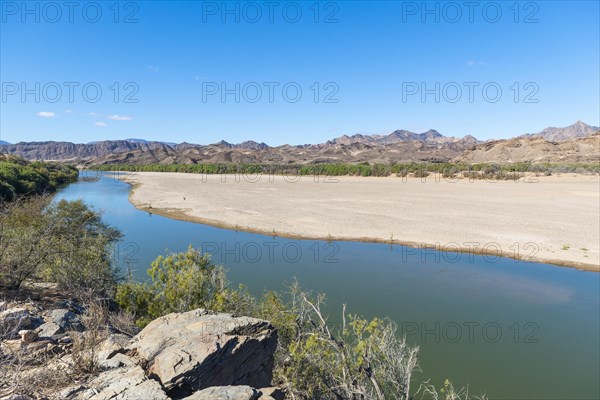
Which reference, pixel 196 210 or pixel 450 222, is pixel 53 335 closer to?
pixel 450 222

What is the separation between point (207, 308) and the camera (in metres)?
10.9

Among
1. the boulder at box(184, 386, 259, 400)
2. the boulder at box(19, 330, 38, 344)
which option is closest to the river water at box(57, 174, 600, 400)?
the boulder at box(184, 386, 259, 400)

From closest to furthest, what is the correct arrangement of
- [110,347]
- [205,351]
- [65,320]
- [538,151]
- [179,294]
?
[205,351]
[110,347]
[65,320]
[179,294]
[538,151]

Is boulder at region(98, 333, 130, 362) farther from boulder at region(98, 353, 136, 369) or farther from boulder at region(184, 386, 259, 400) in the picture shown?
boulder at region(184, 386, 259, 400)

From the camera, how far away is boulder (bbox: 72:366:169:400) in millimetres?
5172

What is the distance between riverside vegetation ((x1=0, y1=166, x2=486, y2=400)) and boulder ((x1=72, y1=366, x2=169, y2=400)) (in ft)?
1.41

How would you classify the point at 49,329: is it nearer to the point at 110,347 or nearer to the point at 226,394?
the point at 110,347

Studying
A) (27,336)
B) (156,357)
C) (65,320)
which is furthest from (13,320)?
(156,357)

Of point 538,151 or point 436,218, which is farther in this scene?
point 538,151

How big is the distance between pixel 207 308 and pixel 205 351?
4.78 metres

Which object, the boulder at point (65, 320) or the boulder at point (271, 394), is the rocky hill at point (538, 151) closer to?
the boulder at point (271, 394)

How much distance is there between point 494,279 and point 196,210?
35.7 m

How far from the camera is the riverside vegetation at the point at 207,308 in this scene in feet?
24.7

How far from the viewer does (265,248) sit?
2919cm
